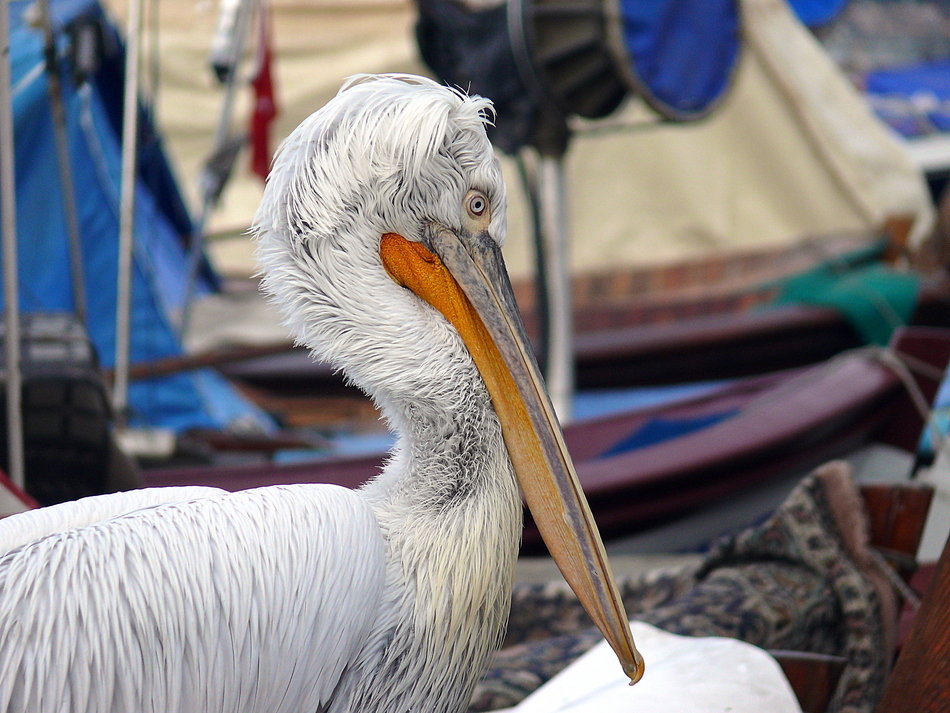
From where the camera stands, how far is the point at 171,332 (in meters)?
3.44

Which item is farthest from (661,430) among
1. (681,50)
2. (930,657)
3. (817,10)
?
(817,10)

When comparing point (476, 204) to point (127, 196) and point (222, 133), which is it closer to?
point (127, 196)

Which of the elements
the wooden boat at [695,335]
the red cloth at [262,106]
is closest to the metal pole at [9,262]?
the wooden boat at [695,335]

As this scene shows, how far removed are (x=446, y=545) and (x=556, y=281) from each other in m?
1.81

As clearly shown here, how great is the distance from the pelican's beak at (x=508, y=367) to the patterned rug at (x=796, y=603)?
1.74 feet

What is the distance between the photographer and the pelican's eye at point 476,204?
106 centimetres

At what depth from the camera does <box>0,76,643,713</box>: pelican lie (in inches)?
34.5

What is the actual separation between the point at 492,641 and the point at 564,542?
6.2 inches

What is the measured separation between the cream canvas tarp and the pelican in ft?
13.8

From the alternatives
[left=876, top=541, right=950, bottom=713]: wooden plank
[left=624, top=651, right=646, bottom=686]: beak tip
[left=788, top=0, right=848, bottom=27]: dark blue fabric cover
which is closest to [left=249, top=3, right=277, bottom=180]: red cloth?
[left=624, top=651, right=646, bottom=686]: beak tip

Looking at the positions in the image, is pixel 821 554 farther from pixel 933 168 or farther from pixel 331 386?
pixel 933 168

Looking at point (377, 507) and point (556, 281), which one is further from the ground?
point (377, 507)

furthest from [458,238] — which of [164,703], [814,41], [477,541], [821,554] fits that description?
[814,41]

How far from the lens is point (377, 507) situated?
3.46 ft
